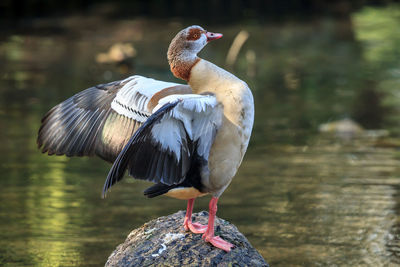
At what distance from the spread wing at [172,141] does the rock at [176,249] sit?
66 cm

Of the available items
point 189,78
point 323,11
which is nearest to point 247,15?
point 323,11

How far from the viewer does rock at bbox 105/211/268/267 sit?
5.15 metres

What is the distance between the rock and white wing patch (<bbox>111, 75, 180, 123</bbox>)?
84cm

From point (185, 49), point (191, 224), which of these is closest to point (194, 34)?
point (185, 49)

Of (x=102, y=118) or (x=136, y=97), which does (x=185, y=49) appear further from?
(x=102, y=118)

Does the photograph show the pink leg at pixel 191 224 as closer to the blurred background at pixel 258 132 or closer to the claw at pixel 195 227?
the claw at pixel 195 227

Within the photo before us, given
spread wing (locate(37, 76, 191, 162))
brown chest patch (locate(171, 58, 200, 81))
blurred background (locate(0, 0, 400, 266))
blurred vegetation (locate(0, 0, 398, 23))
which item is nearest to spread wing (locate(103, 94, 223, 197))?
brown chest patch (locate(171, 58, 200, 81))

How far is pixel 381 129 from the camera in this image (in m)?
11.6

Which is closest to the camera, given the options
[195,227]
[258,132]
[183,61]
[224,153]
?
[224,153]

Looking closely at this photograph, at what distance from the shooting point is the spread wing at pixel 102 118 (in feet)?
17.3

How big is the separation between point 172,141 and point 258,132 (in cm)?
688

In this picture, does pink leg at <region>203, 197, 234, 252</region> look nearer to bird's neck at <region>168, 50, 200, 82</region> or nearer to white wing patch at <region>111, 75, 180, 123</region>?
white wing patch at <region>111, 75, 180, 123</region>

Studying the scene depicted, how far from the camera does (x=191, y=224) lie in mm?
5309

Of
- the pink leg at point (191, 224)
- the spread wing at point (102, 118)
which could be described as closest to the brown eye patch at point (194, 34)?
the spread wing at point (102, 118)
